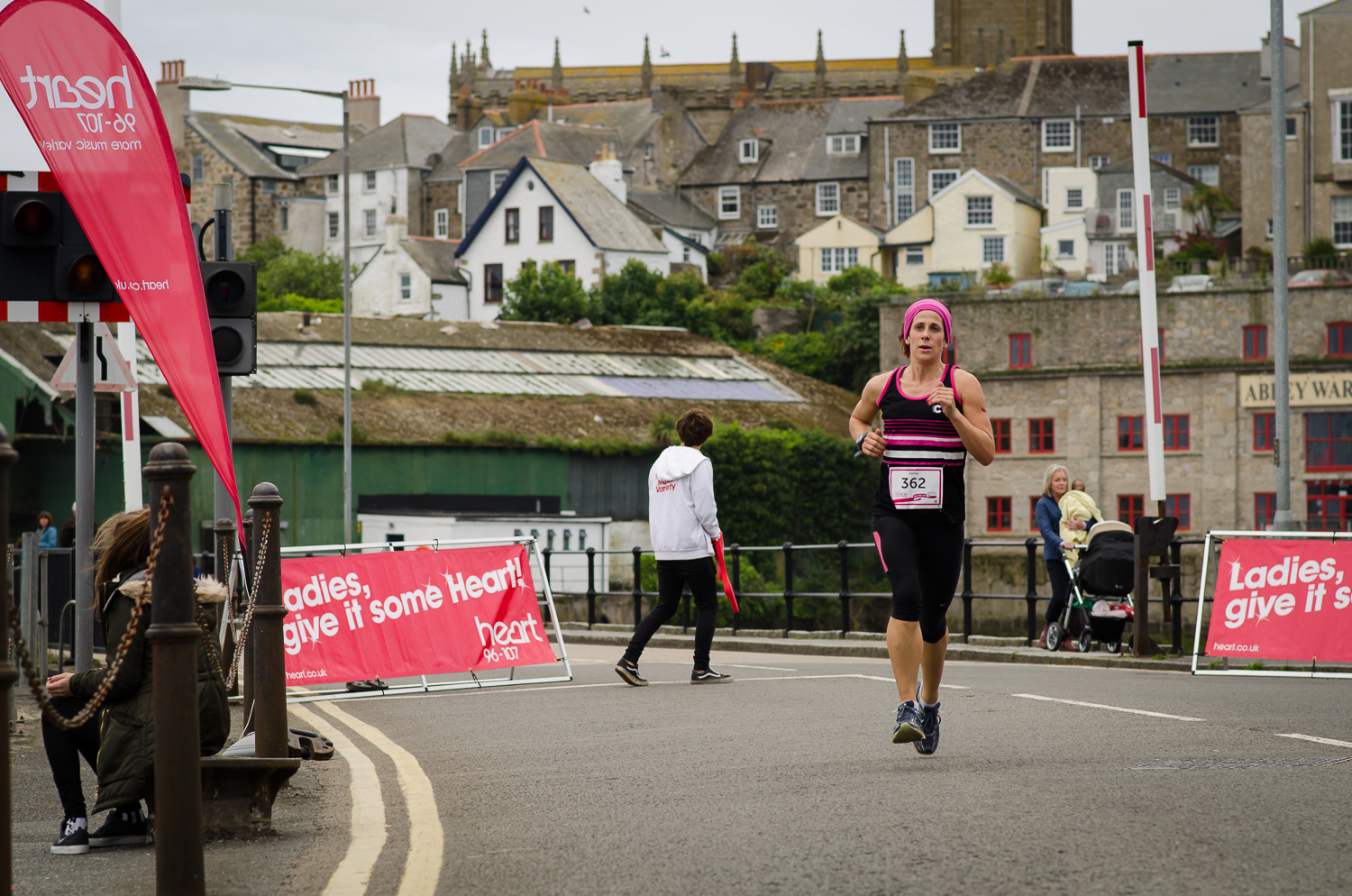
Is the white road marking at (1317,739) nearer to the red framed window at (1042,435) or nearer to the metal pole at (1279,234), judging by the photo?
the metal pole at (1279,234)

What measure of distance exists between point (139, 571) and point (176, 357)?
1.74 m

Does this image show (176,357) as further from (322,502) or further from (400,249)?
(400,249)

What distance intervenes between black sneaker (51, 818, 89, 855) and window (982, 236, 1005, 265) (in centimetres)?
8438

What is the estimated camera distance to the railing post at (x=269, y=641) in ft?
23.3

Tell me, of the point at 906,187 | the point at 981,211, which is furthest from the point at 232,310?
the point at 906,187

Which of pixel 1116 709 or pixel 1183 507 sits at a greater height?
pixel 1183 507

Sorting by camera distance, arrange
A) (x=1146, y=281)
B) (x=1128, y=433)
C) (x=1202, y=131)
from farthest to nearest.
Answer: (x=1202, y=131) → (x=1128, y=433) → (x=1146, y=281)

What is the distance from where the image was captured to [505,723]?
9992 mm

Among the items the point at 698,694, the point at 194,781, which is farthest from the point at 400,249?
the point at 194,781

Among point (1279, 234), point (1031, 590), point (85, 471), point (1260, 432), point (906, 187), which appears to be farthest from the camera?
point (906, 187)

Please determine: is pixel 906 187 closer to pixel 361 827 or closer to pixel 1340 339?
pixel 1340 339

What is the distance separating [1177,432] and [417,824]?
54487mm

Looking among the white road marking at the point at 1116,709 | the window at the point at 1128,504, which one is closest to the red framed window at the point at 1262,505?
the window at the point at 1128,504

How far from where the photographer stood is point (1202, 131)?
92625 millimetres
